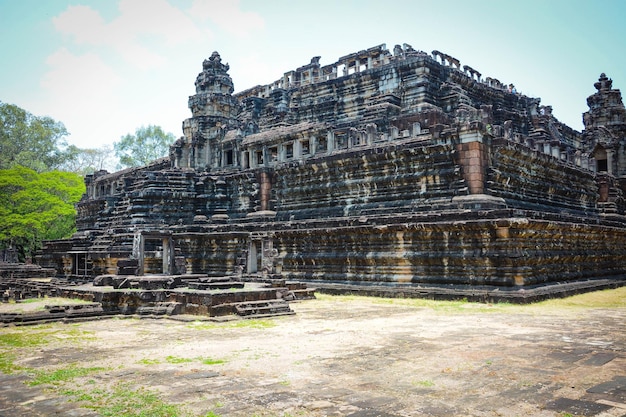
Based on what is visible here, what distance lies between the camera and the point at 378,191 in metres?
26.5

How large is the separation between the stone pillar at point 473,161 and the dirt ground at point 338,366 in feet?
26.8

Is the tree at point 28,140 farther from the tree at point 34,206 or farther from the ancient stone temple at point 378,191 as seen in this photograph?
the ancient stone temple at point 378,191

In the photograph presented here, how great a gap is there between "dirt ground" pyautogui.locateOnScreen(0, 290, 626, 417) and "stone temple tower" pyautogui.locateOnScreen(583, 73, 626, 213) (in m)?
33.9

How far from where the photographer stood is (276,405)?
7.00m

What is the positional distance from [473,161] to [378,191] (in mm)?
5337

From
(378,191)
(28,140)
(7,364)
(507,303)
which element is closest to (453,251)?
(507,303)

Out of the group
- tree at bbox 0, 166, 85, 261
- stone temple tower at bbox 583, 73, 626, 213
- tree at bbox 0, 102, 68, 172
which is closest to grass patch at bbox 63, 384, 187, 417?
stone temple tower at bbox 583, 73, 626, 213

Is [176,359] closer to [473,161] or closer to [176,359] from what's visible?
[176,359]

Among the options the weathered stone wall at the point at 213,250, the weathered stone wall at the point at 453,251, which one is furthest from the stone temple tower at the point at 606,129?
the weathered stone wall at the point at 213,250

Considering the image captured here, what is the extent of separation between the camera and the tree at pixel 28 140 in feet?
230

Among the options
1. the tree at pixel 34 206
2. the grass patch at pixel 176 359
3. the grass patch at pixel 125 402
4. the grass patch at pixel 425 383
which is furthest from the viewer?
the tree at pixel 34 206

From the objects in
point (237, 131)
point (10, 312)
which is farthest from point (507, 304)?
point (237, 131)

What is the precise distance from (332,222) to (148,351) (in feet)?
49.5

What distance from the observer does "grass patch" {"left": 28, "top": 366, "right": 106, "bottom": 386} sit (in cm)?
827
